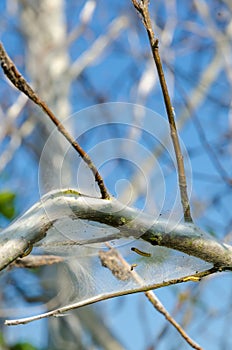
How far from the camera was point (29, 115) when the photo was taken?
349 centimetres

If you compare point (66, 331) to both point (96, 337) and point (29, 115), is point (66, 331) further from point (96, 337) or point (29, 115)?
point (29, 115)

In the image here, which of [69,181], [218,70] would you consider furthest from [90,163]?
[218,70]

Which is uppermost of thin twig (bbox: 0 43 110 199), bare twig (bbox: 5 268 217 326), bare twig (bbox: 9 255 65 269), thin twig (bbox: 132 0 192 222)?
thin twig (bbox: 132 0 192 222)

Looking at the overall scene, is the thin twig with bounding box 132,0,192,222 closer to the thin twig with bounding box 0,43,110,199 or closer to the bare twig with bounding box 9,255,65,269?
the thin twig with bounding box 0,43,110,199

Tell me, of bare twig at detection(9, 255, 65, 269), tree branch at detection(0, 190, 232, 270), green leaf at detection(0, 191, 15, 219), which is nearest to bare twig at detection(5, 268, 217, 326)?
tree branch at detection(0, 190, 232, 270)

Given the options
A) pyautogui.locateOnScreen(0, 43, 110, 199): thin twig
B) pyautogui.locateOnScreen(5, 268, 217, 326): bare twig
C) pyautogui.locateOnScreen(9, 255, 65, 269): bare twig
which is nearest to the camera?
pyautogui.locateOnScreen(0, 43, 110, 199): thin twig

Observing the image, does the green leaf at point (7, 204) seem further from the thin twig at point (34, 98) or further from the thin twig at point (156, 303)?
the thin twig at point (34, 98)

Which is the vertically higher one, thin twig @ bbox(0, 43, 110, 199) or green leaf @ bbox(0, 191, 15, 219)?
green leaf @ bbox(0, 191, 15, 219)

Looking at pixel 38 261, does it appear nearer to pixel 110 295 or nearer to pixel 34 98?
pixel 110 295

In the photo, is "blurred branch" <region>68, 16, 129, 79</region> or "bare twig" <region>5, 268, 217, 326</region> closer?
"bare twig" <region>5, 268, 217, 326</region>

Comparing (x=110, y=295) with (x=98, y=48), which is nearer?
(x=110, y=295)

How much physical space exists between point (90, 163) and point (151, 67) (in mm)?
3019

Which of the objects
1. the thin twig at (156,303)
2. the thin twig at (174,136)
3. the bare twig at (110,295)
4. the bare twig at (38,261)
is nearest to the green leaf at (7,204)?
the bare twig at (38,261)

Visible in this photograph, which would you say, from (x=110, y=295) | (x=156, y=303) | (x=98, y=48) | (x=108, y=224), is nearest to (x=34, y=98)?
(x=108, y=224)
